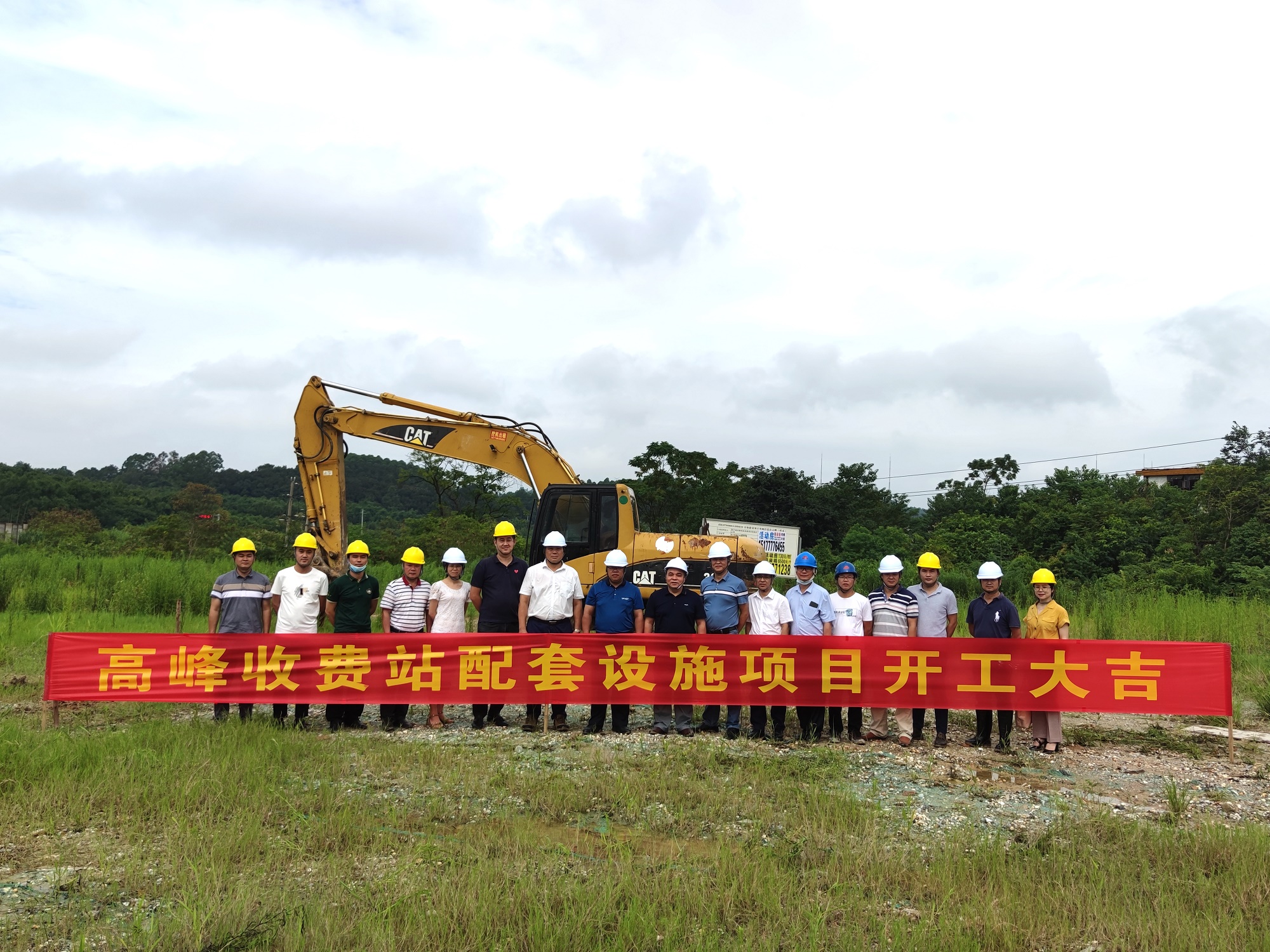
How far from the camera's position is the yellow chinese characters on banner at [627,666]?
9.09 metres

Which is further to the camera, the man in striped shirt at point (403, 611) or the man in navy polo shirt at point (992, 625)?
the man in striped shirt at point (403, 611)

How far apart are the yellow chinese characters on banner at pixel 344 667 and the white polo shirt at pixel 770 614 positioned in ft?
12.2

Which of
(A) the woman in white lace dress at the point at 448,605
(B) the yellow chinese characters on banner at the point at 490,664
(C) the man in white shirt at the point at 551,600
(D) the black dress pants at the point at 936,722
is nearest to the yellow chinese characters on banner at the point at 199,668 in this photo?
(A) the woman in white lace dress at the point at 448,605

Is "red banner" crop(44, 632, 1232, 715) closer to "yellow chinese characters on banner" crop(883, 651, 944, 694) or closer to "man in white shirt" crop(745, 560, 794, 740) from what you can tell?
"yellow chinese characters on banner" crop(883, 651, 944, 694)

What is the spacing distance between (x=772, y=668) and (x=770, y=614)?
0.52m

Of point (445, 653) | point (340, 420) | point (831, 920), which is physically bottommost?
point (831, 920)

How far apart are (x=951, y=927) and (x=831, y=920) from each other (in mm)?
598

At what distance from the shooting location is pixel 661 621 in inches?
363

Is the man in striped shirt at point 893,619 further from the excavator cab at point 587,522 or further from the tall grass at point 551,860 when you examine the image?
the excavator cab at point 587,522

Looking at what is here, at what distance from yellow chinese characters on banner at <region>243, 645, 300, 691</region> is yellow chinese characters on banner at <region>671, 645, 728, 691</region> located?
3584 millimetres

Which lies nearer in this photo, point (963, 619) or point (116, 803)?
point (116, 803)

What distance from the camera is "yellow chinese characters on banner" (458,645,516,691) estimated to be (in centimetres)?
913

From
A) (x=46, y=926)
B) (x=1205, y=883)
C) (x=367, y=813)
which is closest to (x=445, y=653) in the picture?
(x=367, y=813)

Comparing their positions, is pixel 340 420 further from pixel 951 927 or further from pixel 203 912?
pixel 951 927
